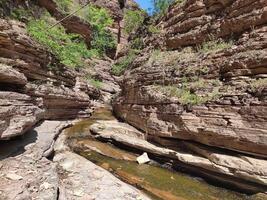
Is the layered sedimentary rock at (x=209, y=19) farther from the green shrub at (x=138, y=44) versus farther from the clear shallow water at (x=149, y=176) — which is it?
the clear shallow water at (x=149, y=176)

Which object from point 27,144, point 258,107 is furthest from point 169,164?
point 27,144

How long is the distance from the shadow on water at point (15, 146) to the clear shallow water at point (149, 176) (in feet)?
6.03

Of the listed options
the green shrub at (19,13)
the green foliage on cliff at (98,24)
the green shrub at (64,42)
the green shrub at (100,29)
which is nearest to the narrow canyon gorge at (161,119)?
the green shrub at (19,13)

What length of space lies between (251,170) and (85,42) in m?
22.2

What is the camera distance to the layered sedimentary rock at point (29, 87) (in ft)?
22.0

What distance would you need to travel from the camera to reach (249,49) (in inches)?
335

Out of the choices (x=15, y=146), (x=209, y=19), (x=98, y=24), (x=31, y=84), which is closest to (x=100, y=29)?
(x=98, y=24)

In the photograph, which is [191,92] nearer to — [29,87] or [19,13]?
[29,87]

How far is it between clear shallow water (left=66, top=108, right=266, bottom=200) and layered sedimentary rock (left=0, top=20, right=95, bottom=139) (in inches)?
87.6

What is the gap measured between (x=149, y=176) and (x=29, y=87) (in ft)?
18.4

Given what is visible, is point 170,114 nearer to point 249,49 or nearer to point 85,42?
point 249,49

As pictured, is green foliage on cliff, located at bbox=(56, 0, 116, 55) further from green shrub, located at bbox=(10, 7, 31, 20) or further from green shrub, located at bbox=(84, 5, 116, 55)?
green shrub, located at bbox=(10, 7, 31, 20)

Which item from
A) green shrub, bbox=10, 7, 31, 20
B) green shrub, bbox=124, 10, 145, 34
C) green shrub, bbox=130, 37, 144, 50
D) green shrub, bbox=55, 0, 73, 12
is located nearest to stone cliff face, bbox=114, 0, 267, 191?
green shrub, bbox=130, 37, 144, 50

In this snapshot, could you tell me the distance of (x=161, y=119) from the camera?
9.52m
